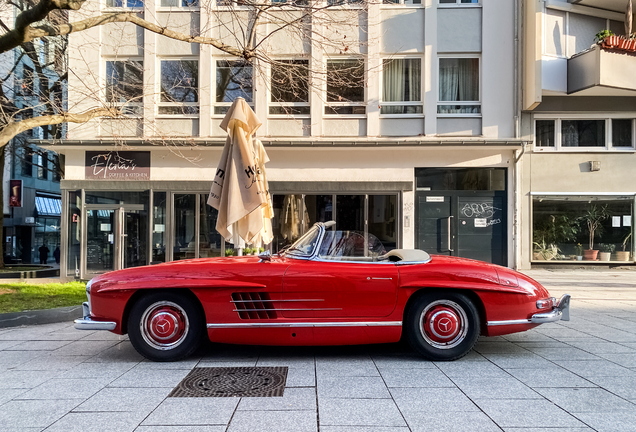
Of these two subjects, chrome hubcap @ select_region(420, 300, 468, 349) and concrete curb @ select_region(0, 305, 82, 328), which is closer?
chrome hubcap @ select_region(420, 300, 468, 349)

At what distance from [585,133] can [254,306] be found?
1409 centimetres

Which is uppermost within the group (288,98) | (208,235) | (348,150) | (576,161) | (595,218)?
(288,98)

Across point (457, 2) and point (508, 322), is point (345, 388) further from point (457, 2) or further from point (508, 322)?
point (457, 2)

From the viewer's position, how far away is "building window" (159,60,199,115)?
1462cm

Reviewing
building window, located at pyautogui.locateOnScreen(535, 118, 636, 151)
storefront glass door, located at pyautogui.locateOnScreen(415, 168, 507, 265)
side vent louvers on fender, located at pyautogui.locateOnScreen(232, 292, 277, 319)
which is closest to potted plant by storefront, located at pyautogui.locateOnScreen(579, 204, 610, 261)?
building window, located at pyautogui.locateOnScreen(535, 118, 636, 151)

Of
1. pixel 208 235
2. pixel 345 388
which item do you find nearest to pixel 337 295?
pixel 345 388

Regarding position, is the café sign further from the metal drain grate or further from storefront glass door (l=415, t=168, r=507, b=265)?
the metal drain grate

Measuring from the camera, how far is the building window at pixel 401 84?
14.4m

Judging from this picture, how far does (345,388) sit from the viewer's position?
378 cm

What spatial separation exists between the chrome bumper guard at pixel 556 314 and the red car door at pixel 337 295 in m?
1.39

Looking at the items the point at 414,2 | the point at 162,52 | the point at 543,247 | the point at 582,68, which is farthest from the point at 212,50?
the point at 543,247

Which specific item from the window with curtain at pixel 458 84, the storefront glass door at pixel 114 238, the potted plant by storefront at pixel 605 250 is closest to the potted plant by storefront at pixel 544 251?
the potted plant by storefront at pixel 605 250

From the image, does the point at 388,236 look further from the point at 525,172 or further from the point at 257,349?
the point at 257,349

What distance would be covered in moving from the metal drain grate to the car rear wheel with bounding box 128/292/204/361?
0.34 metres
